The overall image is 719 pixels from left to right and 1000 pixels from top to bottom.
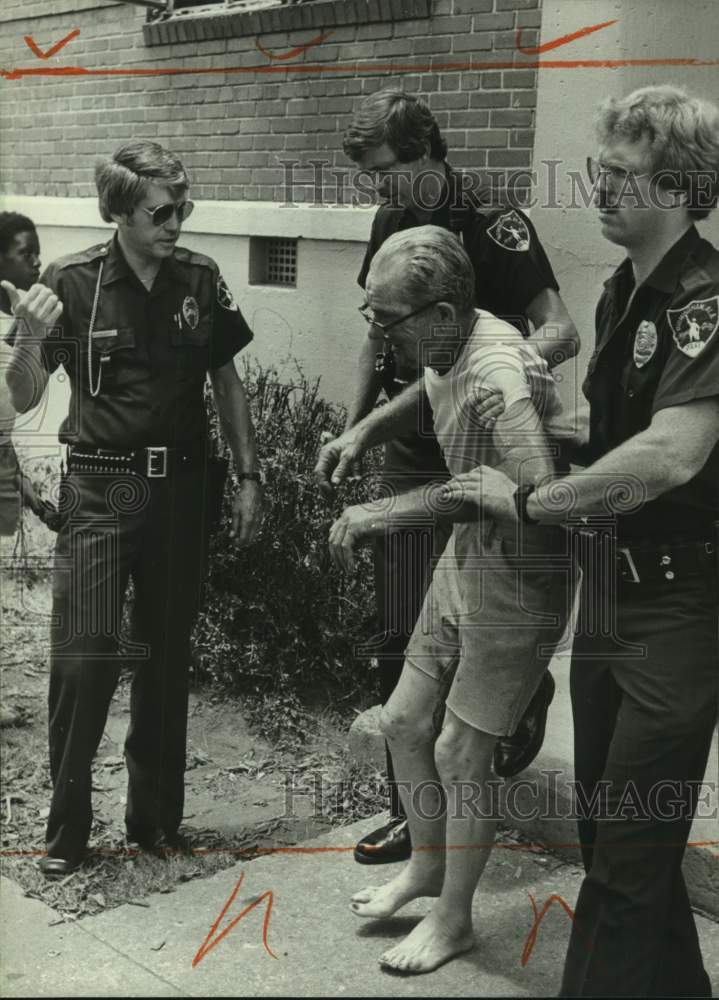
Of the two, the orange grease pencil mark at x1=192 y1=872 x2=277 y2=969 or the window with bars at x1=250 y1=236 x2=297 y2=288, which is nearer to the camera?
the orange grease pencil mark at x1=192 y1=872 x2=277 y2=969

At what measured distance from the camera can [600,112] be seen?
2875mm

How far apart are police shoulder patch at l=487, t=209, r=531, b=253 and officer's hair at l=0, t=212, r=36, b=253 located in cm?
122

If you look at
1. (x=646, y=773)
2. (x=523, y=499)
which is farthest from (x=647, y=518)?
(x=646, y=773)

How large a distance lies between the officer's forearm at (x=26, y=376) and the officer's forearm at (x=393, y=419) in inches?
32.6

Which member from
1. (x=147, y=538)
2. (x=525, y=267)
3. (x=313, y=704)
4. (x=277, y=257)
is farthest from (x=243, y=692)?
(x=525, y=267)

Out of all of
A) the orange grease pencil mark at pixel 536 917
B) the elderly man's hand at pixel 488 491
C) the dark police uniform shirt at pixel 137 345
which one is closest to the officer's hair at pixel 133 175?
the dark police uniform shirt at pixel 137 345

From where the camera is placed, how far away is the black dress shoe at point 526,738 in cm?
338

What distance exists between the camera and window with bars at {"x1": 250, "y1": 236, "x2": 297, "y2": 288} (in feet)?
12.5

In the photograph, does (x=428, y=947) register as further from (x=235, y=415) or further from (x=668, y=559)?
(x=235, y=415)

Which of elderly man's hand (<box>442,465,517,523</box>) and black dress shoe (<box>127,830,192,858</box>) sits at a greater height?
elderly man's hand (<box>442,465,517,523</box>)

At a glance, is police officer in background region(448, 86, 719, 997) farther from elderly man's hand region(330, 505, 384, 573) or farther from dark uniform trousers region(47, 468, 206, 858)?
dark uniform trousers region(47, 468, 206, 858)

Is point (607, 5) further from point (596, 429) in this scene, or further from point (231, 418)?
point (231, 418)

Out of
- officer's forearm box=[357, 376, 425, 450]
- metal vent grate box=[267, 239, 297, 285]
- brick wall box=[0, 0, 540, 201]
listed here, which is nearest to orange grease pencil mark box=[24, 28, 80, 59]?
brick wall box=[0, 0, 540, 201]

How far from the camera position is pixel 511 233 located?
3.44 m
